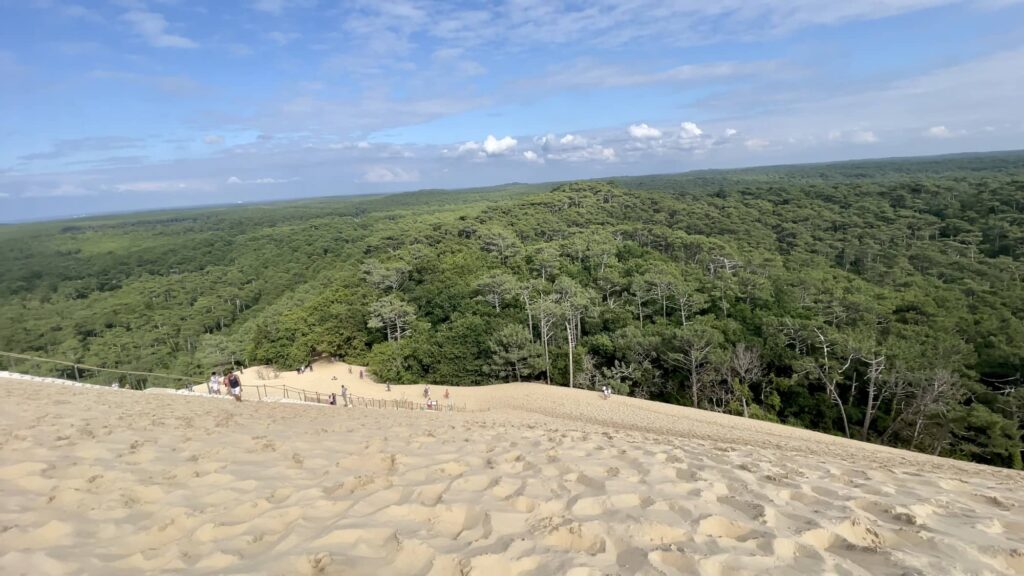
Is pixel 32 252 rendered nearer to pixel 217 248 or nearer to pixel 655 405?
pixel 217 248

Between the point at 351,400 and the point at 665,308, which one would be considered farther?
the point at 665,308

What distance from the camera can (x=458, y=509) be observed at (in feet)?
13.1

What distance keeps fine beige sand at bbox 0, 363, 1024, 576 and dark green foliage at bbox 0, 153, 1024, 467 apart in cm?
1824

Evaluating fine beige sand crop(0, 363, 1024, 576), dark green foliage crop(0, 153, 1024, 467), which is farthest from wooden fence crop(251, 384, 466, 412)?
fine beige sand crop(0, 363, 1024, 576)

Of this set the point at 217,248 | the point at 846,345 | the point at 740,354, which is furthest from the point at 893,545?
the point at 217,248

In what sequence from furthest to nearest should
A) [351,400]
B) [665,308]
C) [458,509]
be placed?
1. [665,308]
2. [351,400]
3. [458,509]

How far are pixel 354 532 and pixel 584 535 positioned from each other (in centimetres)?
171

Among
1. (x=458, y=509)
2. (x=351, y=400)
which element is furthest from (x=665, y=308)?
(x=458, y=509)

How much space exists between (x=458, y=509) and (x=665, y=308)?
32.8m

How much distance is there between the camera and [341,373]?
31.8 meters

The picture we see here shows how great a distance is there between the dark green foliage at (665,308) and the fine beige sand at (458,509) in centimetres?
1824

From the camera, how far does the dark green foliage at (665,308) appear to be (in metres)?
21.8

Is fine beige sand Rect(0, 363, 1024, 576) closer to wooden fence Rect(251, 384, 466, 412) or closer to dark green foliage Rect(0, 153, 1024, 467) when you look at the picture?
wooden fence Rect(251, 384, 466, 412)

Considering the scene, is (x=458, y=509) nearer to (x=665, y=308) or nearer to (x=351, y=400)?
(x=351, y=400)
